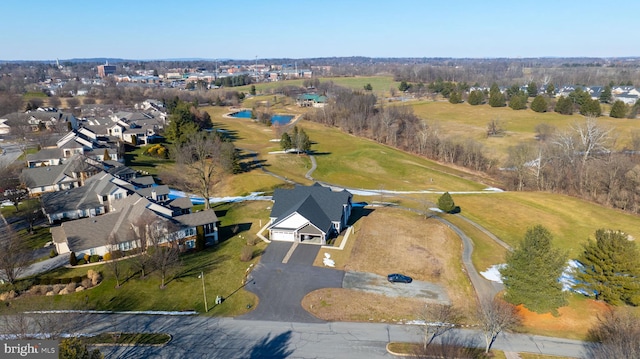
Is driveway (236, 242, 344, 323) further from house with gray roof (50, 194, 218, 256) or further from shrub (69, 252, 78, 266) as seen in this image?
shrub (69, 252, 78, 266)

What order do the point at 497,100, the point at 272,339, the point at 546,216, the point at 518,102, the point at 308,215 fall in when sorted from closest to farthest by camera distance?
the point at 272,339 → the point at 308,215 → the point at 546,216 → the point at 518,102 → the point at 497,100

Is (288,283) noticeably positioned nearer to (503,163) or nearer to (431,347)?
(431,347)

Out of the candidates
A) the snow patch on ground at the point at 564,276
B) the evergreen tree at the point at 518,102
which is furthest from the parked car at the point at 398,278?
the evergreen tree at the point at 518,102

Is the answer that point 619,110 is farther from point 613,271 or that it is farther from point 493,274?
point 493,274

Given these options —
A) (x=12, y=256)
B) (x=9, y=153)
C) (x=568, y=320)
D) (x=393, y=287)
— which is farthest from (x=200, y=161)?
(x=568, y=320)

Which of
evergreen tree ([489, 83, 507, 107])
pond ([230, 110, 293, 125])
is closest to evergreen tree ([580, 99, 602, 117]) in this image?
evergreen tree ([489, 83, 507, 107])

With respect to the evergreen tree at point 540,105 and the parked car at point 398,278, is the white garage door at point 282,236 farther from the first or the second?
the evergreen tree at point 540,105

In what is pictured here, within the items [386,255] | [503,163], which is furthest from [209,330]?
[503,163]
